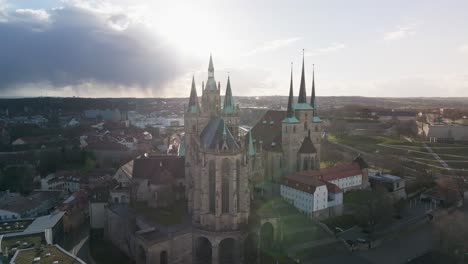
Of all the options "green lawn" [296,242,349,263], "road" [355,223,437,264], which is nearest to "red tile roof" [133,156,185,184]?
"green lawn" [296,242,349,263]

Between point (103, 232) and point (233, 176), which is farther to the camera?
point (103, 232)

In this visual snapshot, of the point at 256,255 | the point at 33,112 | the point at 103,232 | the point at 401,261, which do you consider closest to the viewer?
the point at 256,255

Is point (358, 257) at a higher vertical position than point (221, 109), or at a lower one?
lower

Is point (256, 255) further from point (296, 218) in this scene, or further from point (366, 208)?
point (366, 208)

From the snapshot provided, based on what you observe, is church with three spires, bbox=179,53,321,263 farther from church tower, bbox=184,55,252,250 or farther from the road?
the road

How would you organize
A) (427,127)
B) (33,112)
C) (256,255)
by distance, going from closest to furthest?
(256,255) < (427,127) < (33,112)

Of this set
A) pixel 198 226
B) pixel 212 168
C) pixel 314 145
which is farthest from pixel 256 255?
pixel 314 145
